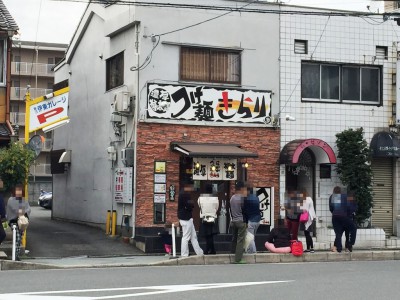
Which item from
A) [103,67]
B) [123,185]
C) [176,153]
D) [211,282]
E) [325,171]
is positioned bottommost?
[211,282]

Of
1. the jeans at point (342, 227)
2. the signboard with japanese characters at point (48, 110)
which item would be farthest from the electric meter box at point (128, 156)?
the jeans at point (342, 227)

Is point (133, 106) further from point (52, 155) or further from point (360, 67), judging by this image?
point (52, 155)

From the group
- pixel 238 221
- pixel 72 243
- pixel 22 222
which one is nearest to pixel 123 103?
pixel 72 243

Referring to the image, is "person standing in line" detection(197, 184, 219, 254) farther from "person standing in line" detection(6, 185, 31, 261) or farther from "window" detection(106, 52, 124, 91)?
"window" detection(106, 52, 124, 91)

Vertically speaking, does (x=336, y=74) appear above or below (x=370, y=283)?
above

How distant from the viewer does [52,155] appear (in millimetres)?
32875

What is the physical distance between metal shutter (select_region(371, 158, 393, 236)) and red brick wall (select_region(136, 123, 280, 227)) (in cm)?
390

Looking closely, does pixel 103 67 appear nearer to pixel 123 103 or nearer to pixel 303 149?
pixel 123 103

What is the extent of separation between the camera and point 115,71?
25.8 meters

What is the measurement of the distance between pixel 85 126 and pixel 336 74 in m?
9.86

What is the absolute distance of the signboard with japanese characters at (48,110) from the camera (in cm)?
2108

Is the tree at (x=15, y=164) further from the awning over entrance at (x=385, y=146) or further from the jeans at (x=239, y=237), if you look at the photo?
the awning over entrance at (x=385, y=146)

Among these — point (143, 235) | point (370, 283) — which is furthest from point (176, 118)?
point (370, 283)

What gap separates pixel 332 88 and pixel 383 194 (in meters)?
4.15
